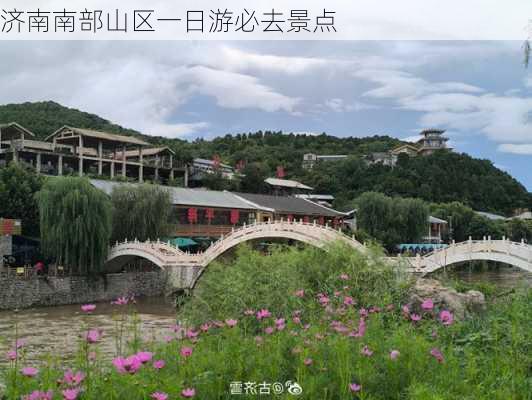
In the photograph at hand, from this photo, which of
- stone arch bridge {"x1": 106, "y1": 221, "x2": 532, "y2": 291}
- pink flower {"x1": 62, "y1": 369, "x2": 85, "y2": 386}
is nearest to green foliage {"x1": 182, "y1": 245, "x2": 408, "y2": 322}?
pink flower {"x1": 62, "y1": 369, "x2": 85, "y2": 386}

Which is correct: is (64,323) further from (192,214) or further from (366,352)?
(366,352)

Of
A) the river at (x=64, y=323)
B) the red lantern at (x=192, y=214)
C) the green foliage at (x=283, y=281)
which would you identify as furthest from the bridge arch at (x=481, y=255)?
the red lantern at (x=192, y=214)

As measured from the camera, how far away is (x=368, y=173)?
4819 cm

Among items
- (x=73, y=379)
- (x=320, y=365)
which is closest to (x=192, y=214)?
(x=320, y=365)

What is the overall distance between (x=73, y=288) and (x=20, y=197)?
3838 mm

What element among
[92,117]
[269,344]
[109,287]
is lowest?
[109,287]

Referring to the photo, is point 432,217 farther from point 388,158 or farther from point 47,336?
point 47,336

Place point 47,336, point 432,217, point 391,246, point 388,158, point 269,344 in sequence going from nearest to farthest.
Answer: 1. point 269,344
2. point 47,336
3. point 391,246
4. point 432,217
5. point 388,158

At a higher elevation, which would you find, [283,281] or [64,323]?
[283,281]

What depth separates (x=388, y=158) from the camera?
56562 millimetres

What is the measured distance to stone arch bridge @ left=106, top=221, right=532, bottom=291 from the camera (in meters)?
13.5

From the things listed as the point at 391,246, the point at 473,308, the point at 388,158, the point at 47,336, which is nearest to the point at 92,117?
the point at 388,158

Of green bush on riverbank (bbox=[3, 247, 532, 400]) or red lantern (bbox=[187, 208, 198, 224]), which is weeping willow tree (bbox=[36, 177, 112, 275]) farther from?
green bush on riverbank (bbox=[3, 247, 532, 400])

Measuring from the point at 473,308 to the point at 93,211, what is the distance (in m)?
14.8
